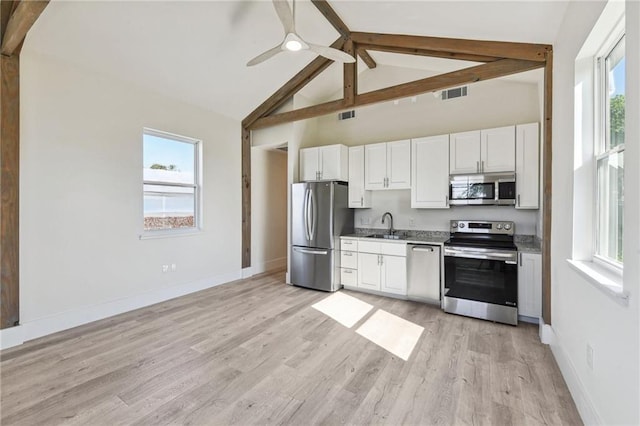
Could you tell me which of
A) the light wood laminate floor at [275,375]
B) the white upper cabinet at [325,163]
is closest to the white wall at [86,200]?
the light wood laminate floor at [275,375]

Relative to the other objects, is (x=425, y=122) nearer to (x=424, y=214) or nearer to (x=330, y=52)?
(x=424, y=214)

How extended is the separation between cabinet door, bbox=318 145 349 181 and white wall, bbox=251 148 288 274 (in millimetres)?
1449

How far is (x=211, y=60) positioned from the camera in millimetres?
3740

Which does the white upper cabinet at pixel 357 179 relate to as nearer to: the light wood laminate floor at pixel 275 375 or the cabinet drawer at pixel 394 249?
the cabinet drawer at pixel 394 249

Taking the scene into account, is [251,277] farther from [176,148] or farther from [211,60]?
[211,60]

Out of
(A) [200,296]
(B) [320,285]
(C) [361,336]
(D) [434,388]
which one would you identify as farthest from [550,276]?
(A) [200,296]

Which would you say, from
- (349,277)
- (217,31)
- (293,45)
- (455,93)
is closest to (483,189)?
(455,93)

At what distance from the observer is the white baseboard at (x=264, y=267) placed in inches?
210

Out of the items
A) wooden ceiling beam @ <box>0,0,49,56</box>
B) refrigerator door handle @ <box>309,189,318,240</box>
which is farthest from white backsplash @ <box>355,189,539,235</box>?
wooden ceiling beam @ <box>0,0,49,56</box>

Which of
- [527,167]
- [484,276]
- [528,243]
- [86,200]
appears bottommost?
[484,276]

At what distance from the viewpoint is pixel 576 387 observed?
1920 mm

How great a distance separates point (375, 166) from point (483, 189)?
156 cm

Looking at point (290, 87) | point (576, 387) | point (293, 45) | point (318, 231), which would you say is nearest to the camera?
point (576, 387)

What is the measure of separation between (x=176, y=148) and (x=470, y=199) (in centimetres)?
425
